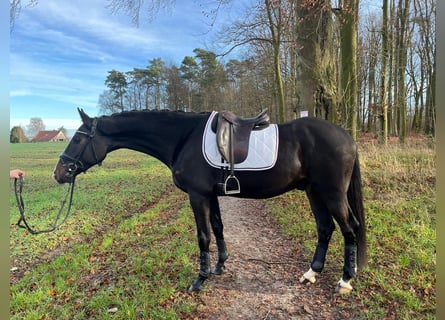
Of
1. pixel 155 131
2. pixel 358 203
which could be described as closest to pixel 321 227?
pixel 358 203

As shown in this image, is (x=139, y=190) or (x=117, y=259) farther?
(x=139, y=190)

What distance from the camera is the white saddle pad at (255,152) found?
3.10 metres

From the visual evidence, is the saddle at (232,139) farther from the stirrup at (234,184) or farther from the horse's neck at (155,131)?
the horse's neck at (155,131)

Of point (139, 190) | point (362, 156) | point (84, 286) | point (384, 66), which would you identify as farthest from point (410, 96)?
point (84, 286)

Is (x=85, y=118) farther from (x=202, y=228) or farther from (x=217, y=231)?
(x=217, y=231)

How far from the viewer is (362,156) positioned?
8852mm

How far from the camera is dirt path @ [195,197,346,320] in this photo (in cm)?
282

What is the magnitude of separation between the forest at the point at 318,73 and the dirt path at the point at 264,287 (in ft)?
10.1

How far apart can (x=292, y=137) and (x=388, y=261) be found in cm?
218

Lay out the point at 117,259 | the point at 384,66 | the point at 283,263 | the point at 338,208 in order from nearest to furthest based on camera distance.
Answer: the point at 338,208 < the point at 283,263 < the point at 117,259 < the point at 384,66

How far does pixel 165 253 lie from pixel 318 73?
5419 millimetres

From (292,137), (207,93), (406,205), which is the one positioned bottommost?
(406,205)

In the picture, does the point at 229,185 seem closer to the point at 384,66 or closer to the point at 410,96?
the point at 384,66

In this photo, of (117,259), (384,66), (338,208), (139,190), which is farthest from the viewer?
(384,66)
